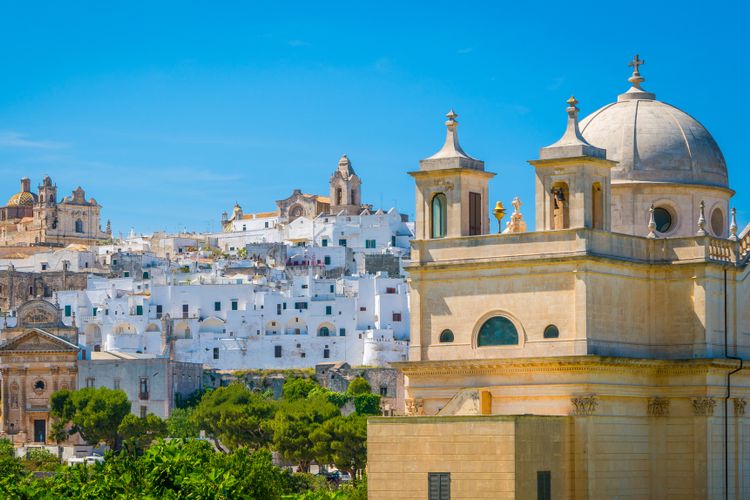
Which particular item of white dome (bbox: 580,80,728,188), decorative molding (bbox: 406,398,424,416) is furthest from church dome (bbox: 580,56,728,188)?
decorative molding (bbox: 406,398,424,416)

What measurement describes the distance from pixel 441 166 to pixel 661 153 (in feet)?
16.7

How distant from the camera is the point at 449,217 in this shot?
138 feet

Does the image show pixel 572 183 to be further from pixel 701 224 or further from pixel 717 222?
pixel 717 222

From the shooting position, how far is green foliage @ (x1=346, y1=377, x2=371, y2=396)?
103188 mm

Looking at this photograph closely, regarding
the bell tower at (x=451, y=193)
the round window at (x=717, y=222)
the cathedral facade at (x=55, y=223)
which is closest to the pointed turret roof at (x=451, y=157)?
the bell tower at (x=451, y=193)

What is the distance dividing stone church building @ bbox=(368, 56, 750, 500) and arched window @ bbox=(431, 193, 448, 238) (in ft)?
0.11

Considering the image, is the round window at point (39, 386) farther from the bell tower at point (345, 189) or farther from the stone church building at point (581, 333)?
the stone church building at point (581, 333)

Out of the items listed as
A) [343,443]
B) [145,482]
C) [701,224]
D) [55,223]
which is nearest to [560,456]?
[701,224]

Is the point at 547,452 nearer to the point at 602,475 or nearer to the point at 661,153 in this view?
the point at 602,475

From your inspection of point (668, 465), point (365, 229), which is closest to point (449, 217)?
point (668, 465)

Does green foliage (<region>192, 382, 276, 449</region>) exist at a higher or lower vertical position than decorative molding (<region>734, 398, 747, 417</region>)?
lower

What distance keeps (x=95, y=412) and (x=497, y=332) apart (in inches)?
2234

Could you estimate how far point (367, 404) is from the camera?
99812 millimetres

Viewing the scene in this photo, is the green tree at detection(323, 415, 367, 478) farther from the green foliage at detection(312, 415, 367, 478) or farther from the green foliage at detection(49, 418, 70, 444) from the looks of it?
the green foliage at detection(49, 418, 70, 444)
